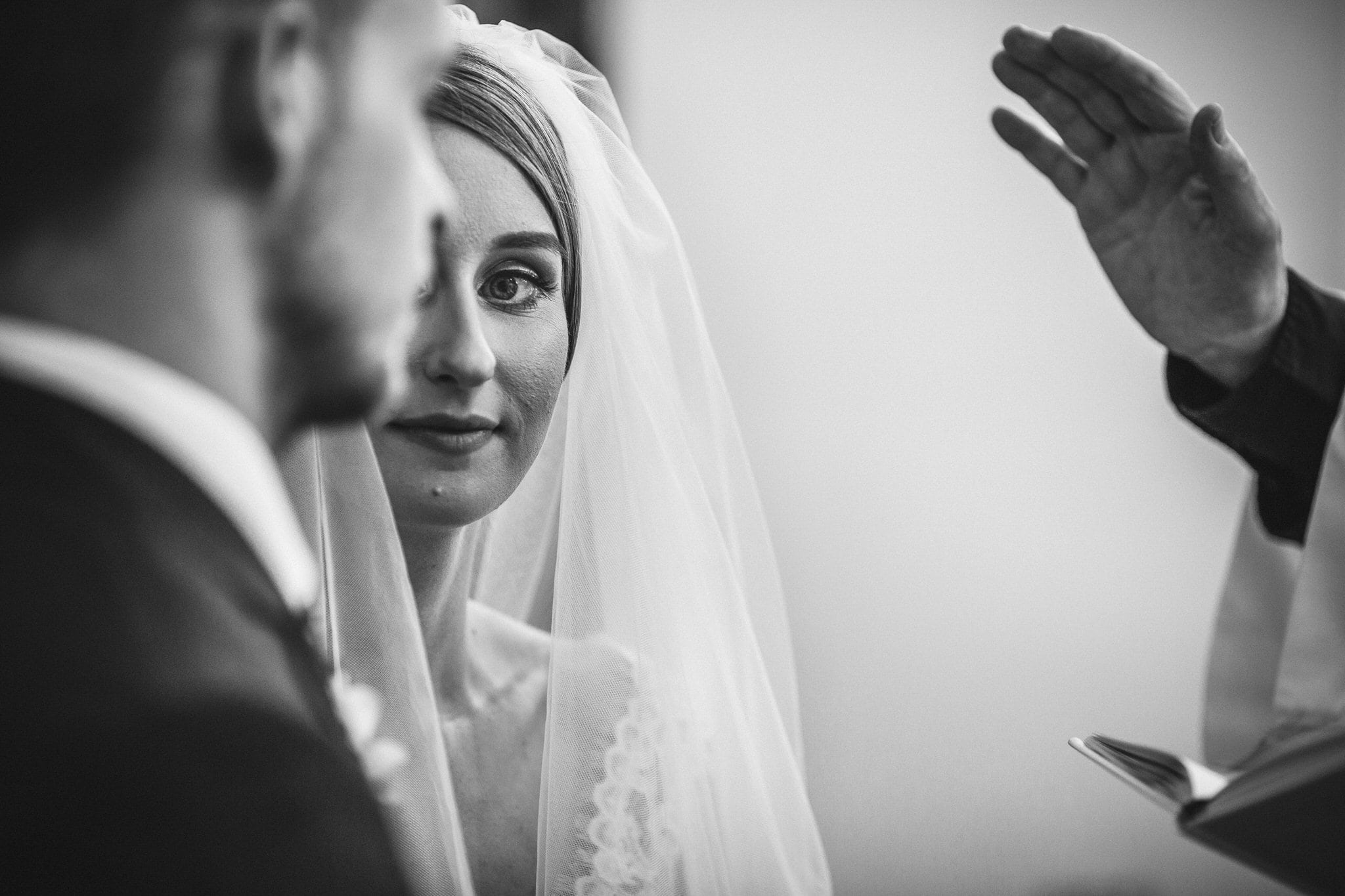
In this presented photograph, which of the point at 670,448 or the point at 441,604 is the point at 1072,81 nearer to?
the point at 670,448

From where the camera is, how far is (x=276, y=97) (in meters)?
0.43

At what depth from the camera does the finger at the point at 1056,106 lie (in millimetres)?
1166

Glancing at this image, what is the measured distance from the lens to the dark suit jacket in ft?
1.10

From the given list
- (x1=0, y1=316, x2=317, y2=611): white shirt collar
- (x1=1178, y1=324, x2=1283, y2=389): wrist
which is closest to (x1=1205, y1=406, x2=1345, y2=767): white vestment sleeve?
(x1=1178, y1=324, x2=1283, y2=389): wrist

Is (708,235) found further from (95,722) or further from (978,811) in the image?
(95,722)

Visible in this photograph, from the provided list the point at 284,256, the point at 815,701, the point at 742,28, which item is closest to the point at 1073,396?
the point at 815,701

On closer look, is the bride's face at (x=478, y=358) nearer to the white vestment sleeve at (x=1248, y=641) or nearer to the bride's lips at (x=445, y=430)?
the bride's lips at (x=445, y=430)

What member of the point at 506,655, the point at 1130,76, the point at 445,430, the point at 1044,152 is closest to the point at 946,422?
the point at 1044,152

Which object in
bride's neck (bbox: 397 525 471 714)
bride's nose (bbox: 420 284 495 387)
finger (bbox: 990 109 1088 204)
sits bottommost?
bride's neck (bbox: 397 525 471 714)

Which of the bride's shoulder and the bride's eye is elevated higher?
the bride's eye

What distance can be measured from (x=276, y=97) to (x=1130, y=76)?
0.95 m

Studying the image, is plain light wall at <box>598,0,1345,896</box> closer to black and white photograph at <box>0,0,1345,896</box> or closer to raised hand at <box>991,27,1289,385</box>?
black and white photograph at <box>0,0,1345,896</box>

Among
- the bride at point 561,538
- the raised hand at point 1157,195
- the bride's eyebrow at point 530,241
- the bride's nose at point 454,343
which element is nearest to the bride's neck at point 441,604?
the bride at point 561,538

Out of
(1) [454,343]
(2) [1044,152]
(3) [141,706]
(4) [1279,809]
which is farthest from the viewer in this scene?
(2) [1044,152]
